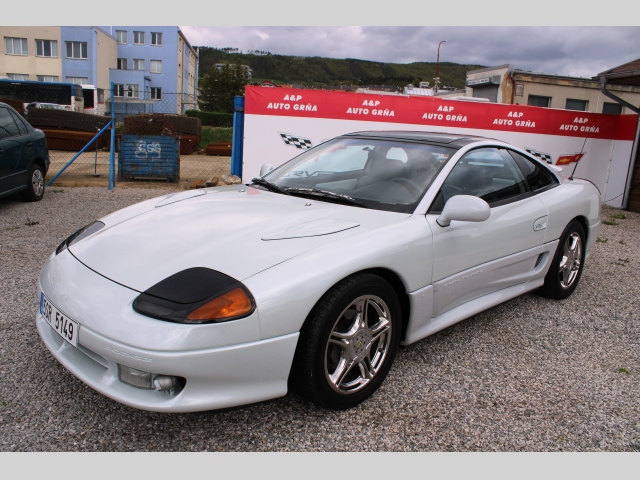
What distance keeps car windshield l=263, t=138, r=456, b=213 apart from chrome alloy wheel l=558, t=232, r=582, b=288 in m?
1.66

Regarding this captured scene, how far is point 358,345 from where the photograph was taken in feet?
8.38

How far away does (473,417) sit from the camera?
2590 millimetres

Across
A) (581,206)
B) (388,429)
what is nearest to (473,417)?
(388,429)

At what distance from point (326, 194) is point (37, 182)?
6.60m

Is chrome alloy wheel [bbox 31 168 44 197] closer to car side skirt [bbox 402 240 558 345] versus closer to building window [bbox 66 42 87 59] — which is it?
car side skirt [bbox 402 240 558 345]

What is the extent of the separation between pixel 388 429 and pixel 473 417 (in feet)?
1.54

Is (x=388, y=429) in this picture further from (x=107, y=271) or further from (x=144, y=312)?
(x=107, y=271)

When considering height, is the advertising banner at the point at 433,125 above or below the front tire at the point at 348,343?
above

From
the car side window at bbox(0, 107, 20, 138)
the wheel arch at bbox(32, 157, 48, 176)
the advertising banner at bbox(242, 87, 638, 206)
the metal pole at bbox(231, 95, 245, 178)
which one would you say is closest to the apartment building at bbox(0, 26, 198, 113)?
the metal pole at bbox(231, 95, 245, 178)

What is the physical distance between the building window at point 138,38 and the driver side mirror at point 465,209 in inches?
2316

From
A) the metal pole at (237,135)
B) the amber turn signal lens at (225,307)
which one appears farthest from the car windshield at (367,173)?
the metal pole at (237,135)

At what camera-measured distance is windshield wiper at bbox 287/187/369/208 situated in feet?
10.0

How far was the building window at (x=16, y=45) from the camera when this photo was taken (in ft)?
150

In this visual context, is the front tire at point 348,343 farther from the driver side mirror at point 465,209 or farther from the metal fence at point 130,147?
the metal fence at point 130,147
